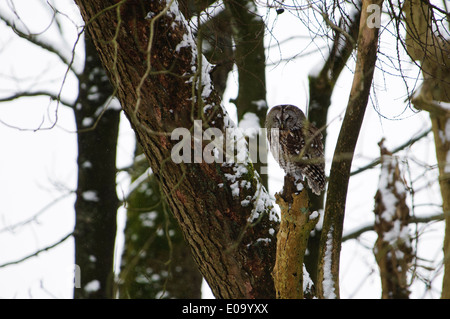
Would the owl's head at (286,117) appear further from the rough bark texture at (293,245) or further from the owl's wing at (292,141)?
the rough bark texture at (293,245)

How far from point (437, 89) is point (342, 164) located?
0.79 m

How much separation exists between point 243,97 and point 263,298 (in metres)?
2.86

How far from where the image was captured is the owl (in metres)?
4.28

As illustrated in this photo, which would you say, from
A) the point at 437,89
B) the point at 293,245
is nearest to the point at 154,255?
the point at 293,245

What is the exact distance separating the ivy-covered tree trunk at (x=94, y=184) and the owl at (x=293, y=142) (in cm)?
152

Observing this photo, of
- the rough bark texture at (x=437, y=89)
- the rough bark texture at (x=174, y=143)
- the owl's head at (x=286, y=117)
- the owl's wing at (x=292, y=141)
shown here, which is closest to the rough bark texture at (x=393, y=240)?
the rough bark texture at (x=437, y=89)

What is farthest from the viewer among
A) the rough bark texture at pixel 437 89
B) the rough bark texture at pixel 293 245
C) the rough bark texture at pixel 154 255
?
the rough bark texture at pixel 154 255

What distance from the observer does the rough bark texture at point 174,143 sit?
2723 millimetres

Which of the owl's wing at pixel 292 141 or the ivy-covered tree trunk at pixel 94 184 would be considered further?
the ivy-covered tree trunk at pixel 94 184

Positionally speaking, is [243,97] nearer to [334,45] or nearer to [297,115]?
[297,115]

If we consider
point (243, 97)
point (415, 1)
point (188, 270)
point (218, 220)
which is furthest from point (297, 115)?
point (188, 270)

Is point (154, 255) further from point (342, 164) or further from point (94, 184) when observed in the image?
point (342, 164)

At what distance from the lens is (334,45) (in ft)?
12.0

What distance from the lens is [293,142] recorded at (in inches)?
172
